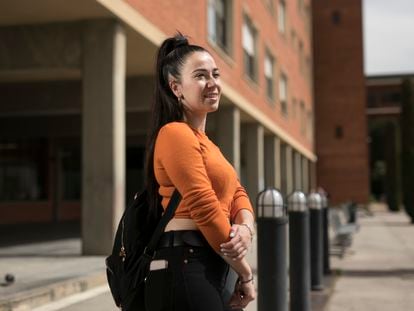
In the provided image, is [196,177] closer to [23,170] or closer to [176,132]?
[176,132]

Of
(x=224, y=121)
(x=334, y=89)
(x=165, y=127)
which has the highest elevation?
(x=334, y=89)

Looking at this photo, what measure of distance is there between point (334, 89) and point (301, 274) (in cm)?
4046

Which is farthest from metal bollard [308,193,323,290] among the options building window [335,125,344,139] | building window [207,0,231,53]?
building window [335,125,344,139]

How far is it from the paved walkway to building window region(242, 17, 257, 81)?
8.74 metres

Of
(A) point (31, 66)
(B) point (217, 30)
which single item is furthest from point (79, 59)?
(B) point (217, 30)

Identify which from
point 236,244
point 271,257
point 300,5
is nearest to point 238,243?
point 236,244

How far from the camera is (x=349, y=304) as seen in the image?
6566 millimetres

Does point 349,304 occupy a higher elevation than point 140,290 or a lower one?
lower

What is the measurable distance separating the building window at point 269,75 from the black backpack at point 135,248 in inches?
876

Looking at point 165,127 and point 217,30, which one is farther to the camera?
point 217,30

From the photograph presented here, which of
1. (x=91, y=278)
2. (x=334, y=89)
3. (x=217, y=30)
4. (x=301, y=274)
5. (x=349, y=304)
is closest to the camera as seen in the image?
(x=301, y=274)

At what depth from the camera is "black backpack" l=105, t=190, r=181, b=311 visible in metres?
2.23

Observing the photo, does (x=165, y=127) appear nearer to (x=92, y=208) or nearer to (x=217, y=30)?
(x=92, y=208)

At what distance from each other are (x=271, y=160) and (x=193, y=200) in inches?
990
